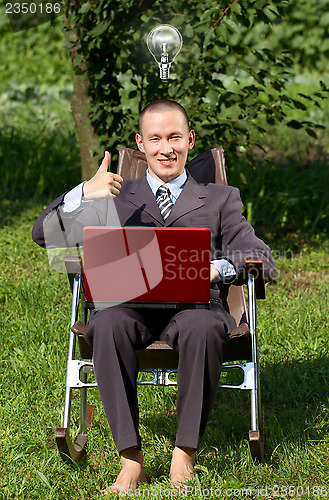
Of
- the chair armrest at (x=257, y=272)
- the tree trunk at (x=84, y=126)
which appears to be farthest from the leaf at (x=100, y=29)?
the chair armrest at (x=257, y=272)

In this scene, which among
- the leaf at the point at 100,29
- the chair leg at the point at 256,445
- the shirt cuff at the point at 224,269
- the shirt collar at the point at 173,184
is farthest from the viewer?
the leaf at the point at 100,29

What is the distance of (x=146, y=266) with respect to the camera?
2.76 metres

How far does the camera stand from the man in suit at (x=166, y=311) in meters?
2.79

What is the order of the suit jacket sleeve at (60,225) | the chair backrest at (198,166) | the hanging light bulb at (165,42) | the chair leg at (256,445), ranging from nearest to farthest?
the chair leg at (256,445) < the suit jacket sleeve at (60,225) < the chair backrest at (198,166) < the hanging light bulb at (165,42)

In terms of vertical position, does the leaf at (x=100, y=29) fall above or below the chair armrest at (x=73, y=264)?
above

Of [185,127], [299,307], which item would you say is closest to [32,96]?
[299,307]

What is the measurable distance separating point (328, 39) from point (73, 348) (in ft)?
27.9

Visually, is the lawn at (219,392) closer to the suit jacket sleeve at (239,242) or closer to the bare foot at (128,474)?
the bare foot at (128,474)

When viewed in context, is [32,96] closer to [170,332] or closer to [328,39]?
[328,39]

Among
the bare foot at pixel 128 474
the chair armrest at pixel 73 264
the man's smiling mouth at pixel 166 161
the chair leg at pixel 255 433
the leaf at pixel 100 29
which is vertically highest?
the leaf at pixel 100 29

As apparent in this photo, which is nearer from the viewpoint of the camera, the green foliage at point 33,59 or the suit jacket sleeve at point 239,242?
the suit jacket sleeve at point 239,242

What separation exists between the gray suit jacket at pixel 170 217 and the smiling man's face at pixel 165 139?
0.13m

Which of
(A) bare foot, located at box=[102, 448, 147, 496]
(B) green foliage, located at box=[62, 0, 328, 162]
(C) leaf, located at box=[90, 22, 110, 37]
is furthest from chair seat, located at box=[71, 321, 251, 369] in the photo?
(C) leaf, located at box=[90, 22, 110, 37]

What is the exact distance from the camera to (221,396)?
3.73 metres
